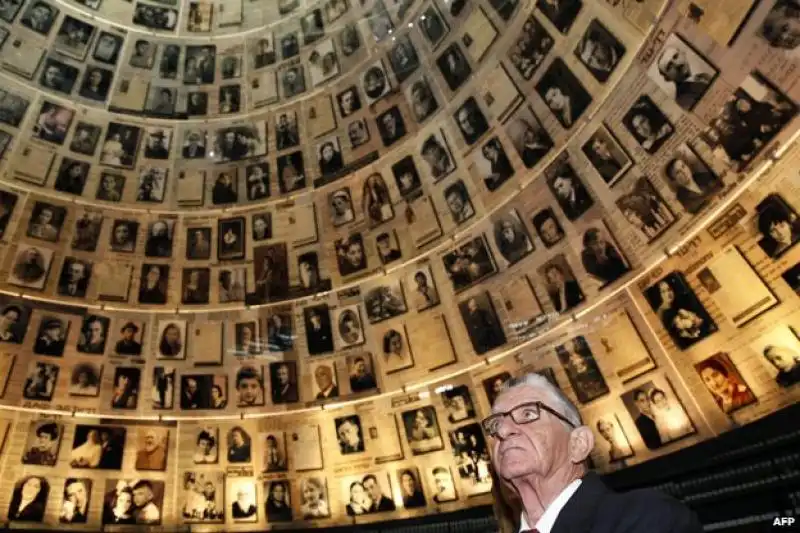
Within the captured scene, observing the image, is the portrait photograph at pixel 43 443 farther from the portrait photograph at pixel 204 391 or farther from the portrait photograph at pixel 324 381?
the portrait photograph at pixel 324 381

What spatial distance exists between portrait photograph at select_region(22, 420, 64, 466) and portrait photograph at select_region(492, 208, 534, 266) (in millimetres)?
10558

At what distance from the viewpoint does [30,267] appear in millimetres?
15273

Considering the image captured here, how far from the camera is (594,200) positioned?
11758mm

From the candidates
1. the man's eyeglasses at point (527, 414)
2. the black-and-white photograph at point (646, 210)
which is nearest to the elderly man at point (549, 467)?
the man's eyeglasses at point (527, 414)

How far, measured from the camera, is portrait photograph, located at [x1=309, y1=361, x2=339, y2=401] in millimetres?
14969

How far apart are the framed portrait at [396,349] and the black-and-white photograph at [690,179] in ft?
21.2

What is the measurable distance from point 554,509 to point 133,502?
43.4 ft

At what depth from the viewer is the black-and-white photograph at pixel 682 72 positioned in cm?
996

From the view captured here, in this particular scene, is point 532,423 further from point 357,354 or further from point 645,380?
point 357,354

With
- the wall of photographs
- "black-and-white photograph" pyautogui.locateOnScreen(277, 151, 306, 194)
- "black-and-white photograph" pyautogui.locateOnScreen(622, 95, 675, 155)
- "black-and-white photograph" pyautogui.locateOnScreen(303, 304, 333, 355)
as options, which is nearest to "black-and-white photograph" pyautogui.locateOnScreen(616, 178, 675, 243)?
the wall of photographs

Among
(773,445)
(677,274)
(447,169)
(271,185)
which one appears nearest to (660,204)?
(677,274)

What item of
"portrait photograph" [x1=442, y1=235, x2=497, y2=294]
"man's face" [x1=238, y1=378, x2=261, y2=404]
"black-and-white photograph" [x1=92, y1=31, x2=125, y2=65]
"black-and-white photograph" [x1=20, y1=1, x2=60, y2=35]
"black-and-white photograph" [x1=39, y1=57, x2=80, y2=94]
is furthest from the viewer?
"black-and-white photograph" [x1=92, y1=31, x2=125, y2=65]

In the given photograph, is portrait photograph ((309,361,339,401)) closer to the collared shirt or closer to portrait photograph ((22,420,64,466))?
portrait photograph ((22,420,64,466))

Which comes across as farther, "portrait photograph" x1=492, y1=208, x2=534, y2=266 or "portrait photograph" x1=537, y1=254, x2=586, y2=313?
"portrait photograph" x1=492, y1=208, x2=534, y2=266
